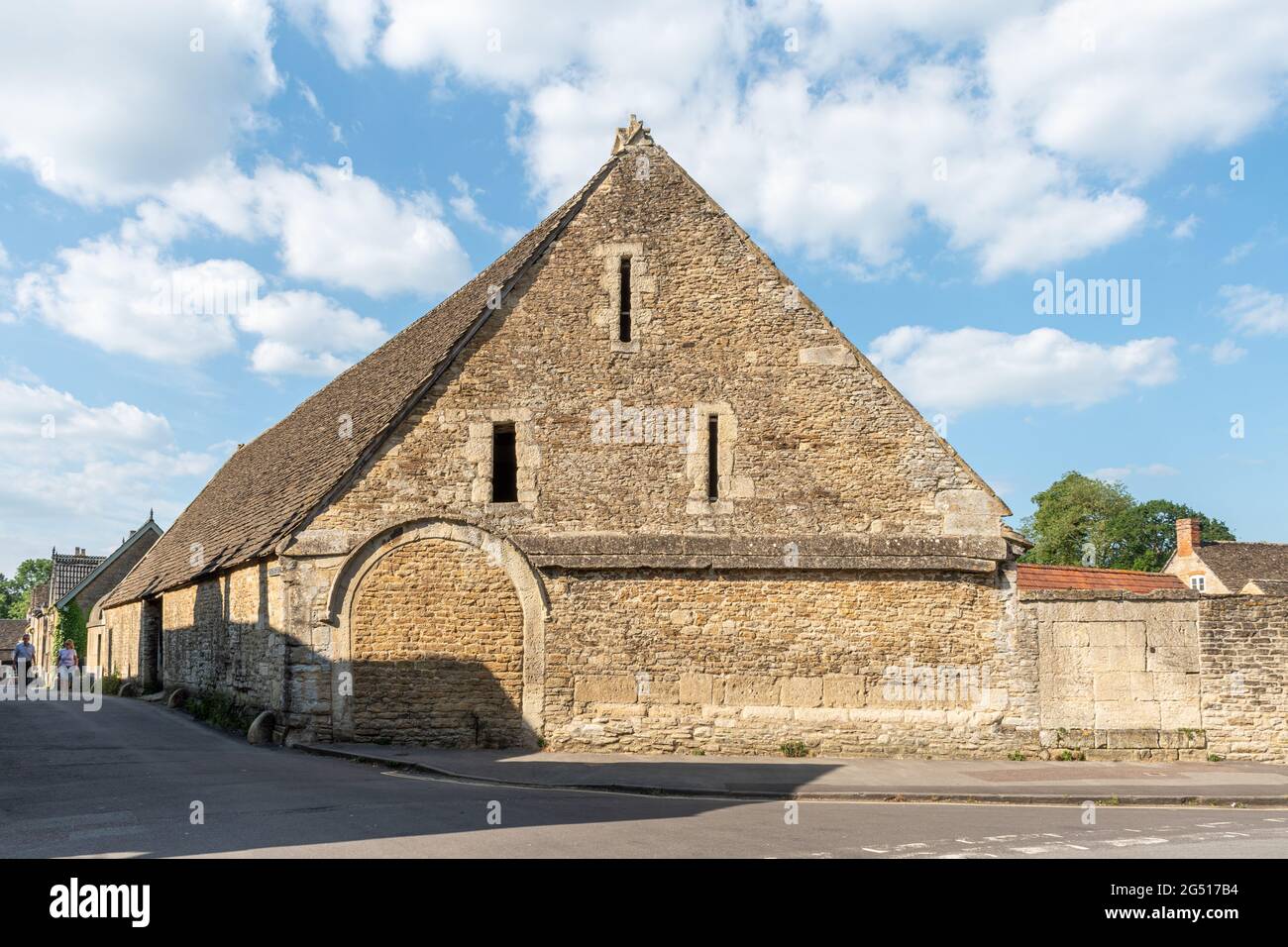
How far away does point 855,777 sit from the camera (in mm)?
12477

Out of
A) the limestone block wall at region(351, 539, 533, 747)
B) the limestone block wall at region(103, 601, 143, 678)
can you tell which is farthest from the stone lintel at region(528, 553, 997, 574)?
the limestone block wall at region(103, 601, 143, 678)

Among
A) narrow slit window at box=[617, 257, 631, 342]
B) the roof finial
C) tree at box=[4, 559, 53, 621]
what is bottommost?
tree at box=[4, 559, 53, 621]

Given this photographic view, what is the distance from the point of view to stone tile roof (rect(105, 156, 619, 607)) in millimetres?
15703

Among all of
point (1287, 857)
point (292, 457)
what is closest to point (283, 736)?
point (292, 457)

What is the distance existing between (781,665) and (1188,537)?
42328 millimetres

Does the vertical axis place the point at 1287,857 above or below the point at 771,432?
below

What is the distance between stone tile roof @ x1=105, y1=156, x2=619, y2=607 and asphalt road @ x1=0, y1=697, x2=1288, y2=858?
15.7 ft

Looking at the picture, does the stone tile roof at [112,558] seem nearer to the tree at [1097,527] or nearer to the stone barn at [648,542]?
the stone barn at [648,542]

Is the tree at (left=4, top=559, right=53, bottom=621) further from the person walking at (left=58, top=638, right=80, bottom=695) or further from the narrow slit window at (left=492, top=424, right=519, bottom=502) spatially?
the narrow slit window at (left=492, top=424, right=519, bottom=502)

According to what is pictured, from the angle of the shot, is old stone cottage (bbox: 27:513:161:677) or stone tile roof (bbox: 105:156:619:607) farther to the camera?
old stone cottage (bbox: 27:513:161:677)

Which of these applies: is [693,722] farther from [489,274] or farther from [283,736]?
[489,274]

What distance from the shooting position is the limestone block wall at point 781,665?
14.5 m

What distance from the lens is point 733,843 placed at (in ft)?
26.3
